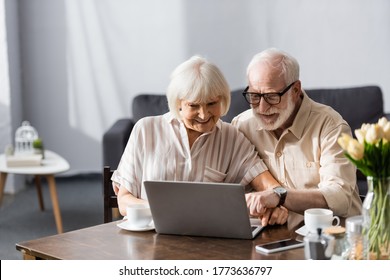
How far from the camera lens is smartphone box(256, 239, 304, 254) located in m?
1.85

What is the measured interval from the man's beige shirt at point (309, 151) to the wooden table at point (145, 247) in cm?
40

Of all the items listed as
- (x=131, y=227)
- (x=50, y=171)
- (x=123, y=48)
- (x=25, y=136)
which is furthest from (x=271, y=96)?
(x=123, y=48)

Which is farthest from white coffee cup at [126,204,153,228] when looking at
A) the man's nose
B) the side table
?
the side table

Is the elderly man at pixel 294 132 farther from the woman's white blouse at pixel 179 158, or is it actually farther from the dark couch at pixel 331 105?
the dark couch at pixel 331 105

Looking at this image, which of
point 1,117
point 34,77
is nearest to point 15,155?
point 1,117

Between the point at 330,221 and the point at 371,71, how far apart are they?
3.63 metres

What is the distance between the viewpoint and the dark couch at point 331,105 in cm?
408

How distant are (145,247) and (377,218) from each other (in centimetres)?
64

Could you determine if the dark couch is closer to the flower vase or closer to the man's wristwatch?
the man's wristwatch

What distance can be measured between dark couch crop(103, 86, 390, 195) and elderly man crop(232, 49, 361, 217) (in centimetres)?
147

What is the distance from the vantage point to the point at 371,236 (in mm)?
1665
